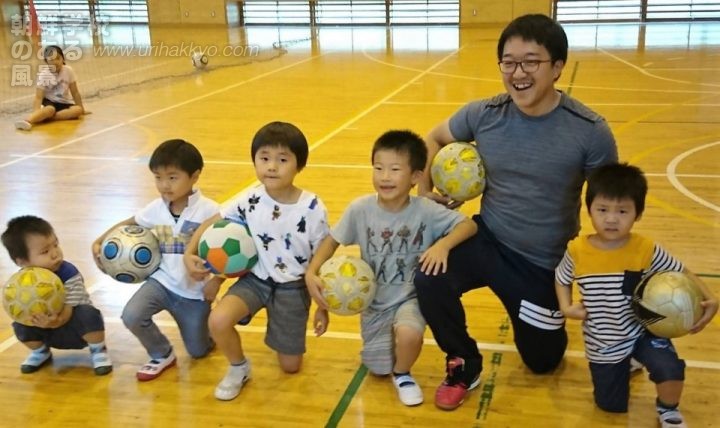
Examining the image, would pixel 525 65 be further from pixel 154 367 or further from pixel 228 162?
pixel 228 162

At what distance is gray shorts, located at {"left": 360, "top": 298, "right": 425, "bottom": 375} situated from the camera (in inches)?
124

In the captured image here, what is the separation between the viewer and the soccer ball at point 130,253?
332 centimetres

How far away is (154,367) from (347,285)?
962 mm

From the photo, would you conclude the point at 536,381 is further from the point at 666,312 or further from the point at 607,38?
the point at 607,38

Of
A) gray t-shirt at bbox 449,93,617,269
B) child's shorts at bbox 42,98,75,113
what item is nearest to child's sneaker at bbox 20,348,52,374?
gray t-shirt at bbox 449,93,617,269

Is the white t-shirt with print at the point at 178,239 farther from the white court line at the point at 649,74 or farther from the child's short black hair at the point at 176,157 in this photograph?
the white court line at the point at 649,74

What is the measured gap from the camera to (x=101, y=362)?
11.1 feet

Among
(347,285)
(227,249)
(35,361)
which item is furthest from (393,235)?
(35,361)

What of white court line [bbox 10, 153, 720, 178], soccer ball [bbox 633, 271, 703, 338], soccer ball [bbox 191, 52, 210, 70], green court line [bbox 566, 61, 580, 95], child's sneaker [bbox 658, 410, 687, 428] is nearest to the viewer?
soccer ball [bbox 633, 271, 703, 338]

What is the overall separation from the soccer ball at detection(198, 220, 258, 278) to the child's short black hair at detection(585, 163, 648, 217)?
1.36 m

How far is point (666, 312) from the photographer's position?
2.67 metres

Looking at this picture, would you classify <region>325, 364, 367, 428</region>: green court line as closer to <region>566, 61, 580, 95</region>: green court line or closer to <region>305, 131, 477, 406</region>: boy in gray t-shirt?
<region>305, 131, 477, 406</region>: boy in gray t-shirt

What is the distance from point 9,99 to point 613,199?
9827 mm

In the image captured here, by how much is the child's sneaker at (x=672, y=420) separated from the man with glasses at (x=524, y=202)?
515 millimetres
